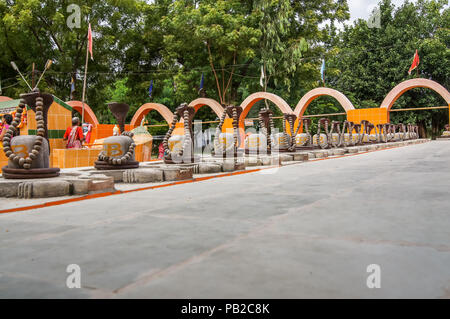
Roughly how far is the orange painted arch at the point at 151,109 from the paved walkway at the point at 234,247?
69.6ft

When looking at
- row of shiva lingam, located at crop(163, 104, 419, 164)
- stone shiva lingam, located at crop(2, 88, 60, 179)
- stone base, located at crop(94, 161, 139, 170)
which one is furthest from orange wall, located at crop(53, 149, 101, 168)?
stone shiva lingam, located at crop(2, 88, 60, 179)

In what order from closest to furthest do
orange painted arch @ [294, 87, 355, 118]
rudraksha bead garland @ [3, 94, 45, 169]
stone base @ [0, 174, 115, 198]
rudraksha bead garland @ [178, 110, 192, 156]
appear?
stone base @ [0, 174, 115, 198]
rudraksha bead garland @ [3, 94, 45, 169]
rudraksha bead garland @ [178, 110, 192, 156]
orange painted arch @ [294, 87, 355, 118]

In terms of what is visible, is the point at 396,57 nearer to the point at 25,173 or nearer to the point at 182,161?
the point at 182,161

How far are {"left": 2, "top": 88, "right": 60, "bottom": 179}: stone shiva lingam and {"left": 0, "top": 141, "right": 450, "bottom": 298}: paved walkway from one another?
1.42 meters

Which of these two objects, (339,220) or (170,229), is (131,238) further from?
(339,220)

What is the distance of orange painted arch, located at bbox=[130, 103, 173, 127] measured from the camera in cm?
2636

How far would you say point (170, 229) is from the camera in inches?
146

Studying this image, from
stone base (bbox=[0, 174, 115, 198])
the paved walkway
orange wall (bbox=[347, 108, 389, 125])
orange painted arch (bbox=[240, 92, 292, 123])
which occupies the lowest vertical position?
the paved walkway

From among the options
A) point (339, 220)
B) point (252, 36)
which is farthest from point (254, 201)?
point (252, 36)

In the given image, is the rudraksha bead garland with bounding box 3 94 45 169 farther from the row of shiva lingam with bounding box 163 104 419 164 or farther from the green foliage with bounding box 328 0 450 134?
the green foliage with bounding box 328 0 450 134

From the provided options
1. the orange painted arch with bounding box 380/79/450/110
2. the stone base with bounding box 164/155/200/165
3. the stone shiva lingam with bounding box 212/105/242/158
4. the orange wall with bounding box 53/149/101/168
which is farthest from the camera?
the orange painted arch with bounding box 380/79/450/110

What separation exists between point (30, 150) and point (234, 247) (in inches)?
190

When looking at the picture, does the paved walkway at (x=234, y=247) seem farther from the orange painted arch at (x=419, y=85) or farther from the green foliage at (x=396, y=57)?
the green foliage at (x=396, y=57)

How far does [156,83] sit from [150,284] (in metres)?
29.3
